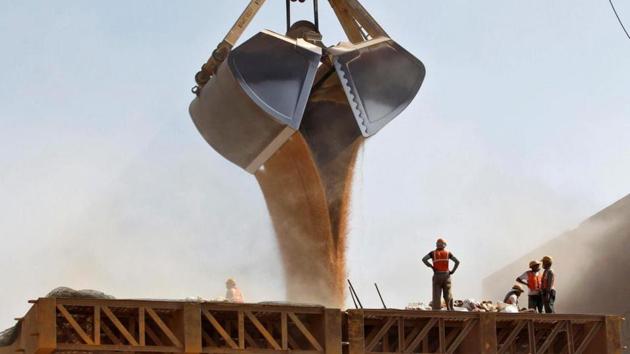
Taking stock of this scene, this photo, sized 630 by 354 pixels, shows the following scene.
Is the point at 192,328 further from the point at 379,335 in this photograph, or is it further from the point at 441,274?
the point at 441,274

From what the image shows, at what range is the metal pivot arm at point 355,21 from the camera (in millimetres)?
26797

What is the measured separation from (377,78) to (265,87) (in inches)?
79.2

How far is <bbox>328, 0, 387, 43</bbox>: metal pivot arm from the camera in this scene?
26.8m

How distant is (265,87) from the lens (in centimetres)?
2508

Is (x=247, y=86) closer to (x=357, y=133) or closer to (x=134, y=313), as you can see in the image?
(x=357, y=133)

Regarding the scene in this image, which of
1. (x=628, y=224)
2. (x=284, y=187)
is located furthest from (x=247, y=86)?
(x=628, y=224)

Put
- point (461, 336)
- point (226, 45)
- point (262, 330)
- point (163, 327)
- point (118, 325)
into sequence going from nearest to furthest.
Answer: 1. point (118, 325)
2. point (163, 327)
3. point (262, 330)
4. point (461, 336)
5. point (226, 45)

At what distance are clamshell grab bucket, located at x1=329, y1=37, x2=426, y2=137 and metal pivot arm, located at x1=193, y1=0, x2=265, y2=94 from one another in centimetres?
147

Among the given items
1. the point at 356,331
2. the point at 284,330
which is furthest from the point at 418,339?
the point at 284,330

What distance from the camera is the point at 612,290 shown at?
33.5 metres

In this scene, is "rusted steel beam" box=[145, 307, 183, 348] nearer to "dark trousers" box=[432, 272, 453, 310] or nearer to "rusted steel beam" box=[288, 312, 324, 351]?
"rusted steel beam" box=[288, 312, 324, 351]

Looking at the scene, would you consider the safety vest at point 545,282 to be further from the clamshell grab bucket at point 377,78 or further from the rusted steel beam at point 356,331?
the clamshell grab bucket at point 377,78

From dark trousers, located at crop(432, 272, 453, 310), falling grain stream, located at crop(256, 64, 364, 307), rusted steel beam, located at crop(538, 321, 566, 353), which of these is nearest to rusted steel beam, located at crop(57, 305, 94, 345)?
dark trousers, located at crop(432, 272, 453, 310)

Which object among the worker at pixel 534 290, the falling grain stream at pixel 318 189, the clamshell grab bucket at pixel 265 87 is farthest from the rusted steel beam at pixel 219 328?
the falling grain stream at pixel 318 189
